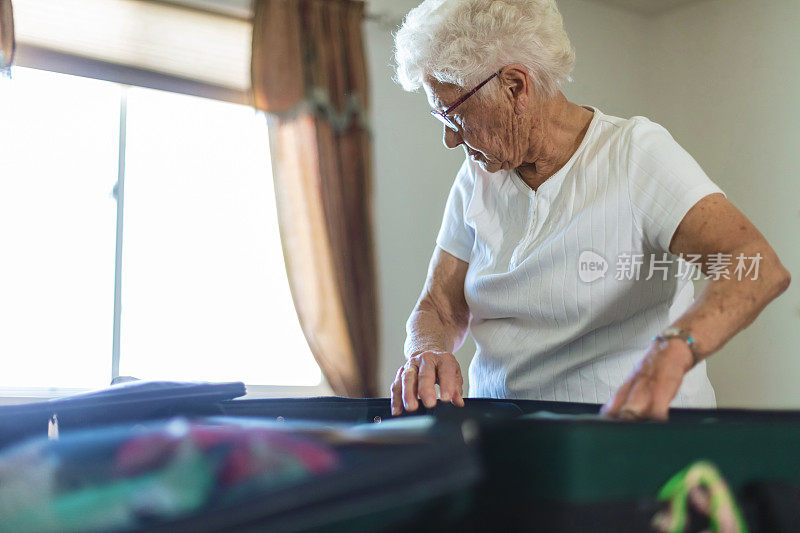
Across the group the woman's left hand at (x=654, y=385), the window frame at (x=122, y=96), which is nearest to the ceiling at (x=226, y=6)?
the window frame at (x=122, y=96)

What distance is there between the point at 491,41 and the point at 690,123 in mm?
3805

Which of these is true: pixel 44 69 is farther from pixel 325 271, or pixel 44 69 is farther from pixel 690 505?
pixel 690 505

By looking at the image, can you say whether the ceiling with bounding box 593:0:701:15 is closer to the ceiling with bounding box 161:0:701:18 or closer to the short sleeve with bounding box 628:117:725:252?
the ceiling with bounding box 161:0:701:18

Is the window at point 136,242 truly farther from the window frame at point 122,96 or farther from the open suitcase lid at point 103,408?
the open suitcase lid at point 103,408


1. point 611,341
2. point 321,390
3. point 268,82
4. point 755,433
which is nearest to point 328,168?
point 268,82

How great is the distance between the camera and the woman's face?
1530 mm

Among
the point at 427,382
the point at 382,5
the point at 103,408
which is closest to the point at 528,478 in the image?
the point at 103,408

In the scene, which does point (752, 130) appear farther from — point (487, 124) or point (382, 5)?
point (487, 124)

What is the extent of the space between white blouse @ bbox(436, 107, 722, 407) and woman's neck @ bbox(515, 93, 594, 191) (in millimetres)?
39

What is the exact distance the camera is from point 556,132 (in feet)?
5.01

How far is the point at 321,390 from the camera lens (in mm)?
3805

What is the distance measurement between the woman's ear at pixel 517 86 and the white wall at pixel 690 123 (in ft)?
7.87

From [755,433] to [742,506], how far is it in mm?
61

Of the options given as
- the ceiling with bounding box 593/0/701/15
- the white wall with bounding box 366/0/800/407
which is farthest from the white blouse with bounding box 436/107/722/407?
the ceiling with bounding box 593/0/701/15
